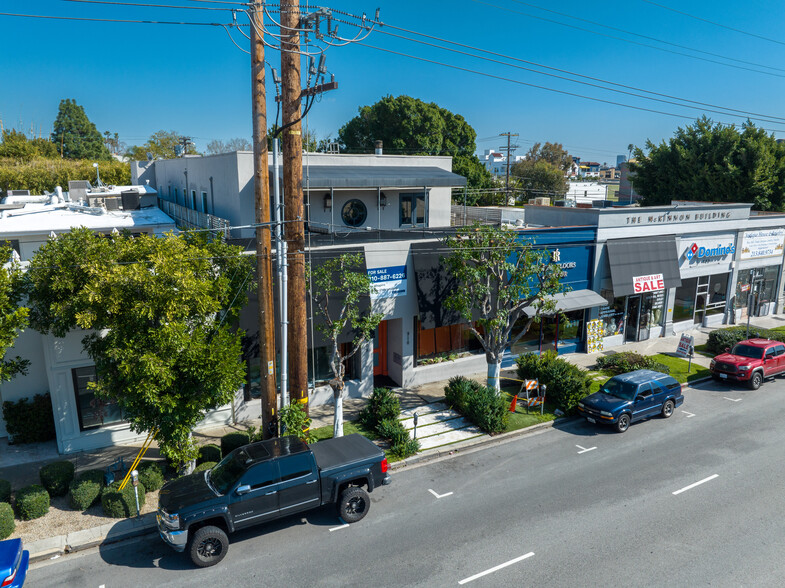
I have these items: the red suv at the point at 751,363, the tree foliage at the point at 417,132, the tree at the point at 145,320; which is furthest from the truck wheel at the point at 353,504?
the tree foliage at the point at 417,132

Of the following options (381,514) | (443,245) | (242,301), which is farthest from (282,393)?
(443,245)

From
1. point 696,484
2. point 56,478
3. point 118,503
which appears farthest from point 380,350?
point 56,478

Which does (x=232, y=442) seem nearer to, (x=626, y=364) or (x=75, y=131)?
(x=626, y=364)

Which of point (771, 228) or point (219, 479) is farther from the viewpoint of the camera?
point (771, 228)

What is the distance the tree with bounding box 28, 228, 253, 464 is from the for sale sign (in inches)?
810

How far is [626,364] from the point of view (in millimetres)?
23344

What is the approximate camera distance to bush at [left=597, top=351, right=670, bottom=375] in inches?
910

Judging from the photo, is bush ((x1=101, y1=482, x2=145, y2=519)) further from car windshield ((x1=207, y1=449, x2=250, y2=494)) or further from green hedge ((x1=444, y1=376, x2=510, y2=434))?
green hedge ((x1=444, y1=376, x2=510, y2=434))

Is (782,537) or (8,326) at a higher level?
(8,326)

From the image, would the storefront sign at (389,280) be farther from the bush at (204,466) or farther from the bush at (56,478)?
the bush at (56,478)

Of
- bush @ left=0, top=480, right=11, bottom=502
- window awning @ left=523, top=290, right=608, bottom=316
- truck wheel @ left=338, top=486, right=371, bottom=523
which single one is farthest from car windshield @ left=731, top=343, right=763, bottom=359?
bush @ left=0, top=480, right=11, bottom=502

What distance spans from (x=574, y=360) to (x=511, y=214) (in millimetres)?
12682

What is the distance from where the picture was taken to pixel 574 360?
2572 cm

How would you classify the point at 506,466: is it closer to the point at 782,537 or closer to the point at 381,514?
the point at 381,514
